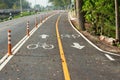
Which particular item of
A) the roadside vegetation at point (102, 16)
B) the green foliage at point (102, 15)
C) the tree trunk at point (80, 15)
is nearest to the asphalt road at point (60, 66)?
the roadside vegetation at point (102, 16)

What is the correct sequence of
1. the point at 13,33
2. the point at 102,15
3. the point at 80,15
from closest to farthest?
the point at 13,33, the point at 102,15, the point at 80,15

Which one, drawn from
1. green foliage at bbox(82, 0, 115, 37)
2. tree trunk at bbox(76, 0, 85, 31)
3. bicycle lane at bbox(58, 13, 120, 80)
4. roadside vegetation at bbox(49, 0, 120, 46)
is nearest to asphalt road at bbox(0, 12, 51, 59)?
bicycle lane at bbox(58, 13, 120, 80)

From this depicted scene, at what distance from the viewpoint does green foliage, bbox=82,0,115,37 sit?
1093 inches

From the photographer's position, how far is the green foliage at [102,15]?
27750mm

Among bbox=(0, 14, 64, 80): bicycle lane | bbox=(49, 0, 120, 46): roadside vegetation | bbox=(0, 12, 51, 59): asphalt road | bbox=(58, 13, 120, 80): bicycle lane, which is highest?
bbox=(49, 0, 120, 46): roadside vegetation

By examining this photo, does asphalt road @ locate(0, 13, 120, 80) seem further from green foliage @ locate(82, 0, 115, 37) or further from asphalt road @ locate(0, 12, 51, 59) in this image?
green foliage @ locate(82, 0, 115, 37)

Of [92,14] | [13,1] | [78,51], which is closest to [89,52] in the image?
[78,51]

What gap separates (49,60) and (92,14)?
1794 centimetres

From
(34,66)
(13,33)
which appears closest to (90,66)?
(34,66)

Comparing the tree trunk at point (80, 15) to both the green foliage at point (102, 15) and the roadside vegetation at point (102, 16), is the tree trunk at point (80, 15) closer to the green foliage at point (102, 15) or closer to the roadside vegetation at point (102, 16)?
the roadside vegetation at point (102, 16)

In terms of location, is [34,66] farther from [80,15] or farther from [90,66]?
[80,15]

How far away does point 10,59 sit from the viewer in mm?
14539

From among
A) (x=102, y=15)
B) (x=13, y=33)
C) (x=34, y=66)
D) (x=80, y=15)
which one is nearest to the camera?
(x=34, y=66)

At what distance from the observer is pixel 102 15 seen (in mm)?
29797
